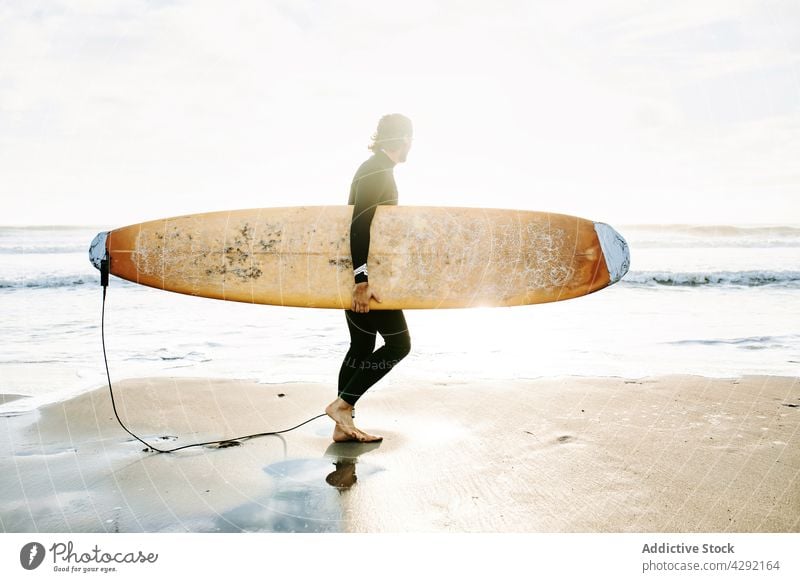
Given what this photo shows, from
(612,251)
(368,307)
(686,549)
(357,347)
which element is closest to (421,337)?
(612,251)

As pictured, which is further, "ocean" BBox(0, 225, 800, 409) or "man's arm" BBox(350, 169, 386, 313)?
"ocean" BBox(0, 225, 800, 409)

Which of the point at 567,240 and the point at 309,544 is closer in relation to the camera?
the point at 309,544

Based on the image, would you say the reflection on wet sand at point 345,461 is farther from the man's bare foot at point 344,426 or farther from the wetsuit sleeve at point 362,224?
the wetsuit sleeve at point 362,224

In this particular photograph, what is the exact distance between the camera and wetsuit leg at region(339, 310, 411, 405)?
2539 millimetres

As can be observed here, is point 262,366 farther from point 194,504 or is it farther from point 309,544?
point 309,544

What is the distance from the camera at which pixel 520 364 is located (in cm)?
395

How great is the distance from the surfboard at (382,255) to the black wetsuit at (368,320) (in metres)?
0.17

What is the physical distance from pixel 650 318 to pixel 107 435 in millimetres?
5127

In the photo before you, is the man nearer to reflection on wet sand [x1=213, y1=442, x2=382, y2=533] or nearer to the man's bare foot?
the man's bare foot

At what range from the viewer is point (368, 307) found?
96.7 inches

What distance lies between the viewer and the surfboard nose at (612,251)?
119 inches

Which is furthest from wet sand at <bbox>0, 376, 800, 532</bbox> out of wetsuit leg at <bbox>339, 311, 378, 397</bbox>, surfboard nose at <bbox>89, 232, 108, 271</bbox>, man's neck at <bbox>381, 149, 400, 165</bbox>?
man's neck at <bbox>381, 149, 400, 165</bbox>

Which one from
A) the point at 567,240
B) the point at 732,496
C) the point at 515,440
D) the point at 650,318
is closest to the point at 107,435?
the point at 515,440

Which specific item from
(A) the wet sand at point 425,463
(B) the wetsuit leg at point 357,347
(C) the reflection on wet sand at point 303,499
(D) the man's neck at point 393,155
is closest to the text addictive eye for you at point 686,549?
(A) the wet sand at point 425,463
